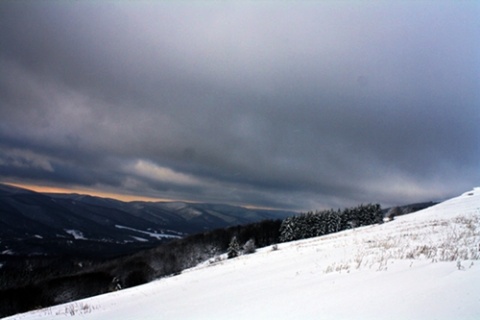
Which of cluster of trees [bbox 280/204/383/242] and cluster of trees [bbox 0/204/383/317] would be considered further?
cluster of trees [bbox 280/204/383/242]

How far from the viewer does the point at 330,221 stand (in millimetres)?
82250

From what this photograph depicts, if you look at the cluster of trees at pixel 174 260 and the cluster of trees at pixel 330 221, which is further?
the cluster of trees at pixel 330 221

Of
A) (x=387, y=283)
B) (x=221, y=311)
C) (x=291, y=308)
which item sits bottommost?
(x=221, y=311)

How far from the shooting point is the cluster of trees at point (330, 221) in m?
82.1

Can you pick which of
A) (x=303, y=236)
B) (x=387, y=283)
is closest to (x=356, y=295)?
(x=387, y=283)

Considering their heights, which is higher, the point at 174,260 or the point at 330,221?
the point at 330,221

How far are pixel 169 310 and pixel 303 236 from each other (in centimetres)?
8071

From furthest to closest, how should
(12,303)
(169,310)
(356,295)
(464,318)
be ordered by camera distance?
(12,303) < (169,310) < (356,295) < (464,318)

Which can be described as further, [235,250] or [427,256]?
[235,250]

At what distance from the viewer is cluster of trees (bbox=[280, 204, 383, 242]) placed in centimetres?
8206

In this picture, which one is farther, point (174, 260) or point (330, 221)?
point (174, 260)

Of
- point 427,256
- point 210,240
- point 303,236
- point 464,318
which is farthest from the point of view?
point 210,240

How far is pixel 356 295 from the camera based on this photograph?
5.66 metres

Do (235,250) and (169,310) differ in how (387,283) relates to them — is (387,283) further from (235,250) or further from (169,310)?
(235,250)
